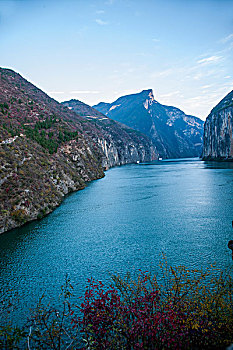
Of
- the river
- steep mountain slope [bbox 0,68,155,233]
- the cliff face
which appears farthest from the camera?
the cliff face

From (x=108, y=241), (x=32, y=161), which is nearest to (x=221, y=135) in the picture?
(x=32, y=161)

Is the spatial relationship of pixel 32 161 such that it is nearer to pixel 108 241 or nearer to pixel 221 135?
pixel 108 241

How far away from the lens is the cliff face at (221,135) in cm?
14938

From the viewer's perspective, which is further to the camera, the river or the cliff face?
the cliff face

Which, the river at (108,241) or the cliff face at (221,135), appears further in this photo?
the cliff face at (221,135)

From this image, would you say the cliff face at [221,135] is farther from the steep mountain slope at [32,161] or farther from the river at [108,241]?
the river at [108,241]

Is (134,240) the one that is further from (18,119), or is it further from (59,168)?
(18,119)

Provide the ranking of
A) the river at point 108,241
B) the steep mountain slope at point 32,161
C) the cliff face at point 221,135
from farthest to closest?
the cliff face at point 221,135, the steep mountain slope at point 32,161, the river at point 108,241

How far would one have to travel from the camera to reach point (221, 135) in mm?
157375

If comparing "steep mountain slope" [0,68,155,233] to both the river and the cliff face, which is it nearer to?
the river

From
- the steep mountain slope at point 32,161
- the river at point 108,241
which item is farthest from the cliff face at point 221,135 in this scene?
the river at point 108,241

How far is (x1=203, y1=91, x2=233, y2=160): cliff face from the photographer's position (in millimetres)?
149375

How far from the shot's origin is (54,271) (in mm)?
25047

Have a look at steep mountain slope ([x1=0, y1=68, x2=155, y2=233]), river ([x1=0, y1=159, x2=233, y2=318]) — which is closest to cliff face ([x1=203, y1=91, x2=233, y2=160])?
steep mountain slope ([x1=0, y1=68, x2=155, y2=233])
